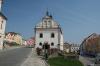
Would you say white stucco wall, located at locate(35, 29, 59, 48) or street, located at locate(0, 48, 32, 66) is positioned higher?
white stucco wall, located at locate(35, 29, 59, 48)

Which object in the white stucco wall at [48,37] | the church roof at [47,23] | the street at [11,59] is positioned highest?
the church roof at [47,23]

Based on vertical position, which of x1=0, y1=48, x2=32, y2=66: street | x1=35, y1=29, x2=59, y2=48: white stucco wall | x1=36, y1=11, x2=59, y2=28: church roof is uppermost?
x1=36, y1=11, x2=59, y2=28: church roof

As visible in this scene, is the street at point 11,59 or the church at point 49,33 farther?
the church at point 49,33

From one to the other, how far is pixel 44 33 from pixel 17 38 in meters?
94.4

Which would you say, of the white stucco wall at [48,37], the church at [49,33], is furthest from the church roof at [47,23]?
the white stucco wall at [48,37]

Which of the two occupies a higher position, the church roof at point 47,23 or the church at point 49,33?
the church roof at point 47,23

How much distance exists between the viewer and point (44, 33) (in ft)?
213

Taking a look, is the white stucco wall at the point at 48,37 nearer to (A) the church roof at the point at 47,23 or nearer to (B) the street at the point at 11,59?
(A) the church roof at the point at 47,23

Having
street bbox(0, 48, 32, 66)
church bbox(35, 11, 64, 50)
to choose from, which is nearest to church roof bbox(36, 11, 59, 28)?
church bbox(35, 11, 64, 50)

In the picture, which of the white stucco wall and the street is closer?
the street

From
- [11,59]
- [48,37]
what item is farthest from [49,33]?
[11,59]

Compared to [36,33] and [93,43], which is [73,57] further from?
[93,43]

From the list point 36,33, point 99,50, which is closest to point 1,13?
point 36,33

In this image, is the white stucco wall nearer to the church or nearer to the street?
the church
